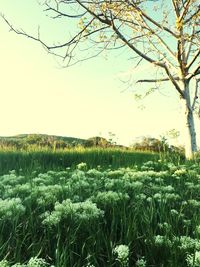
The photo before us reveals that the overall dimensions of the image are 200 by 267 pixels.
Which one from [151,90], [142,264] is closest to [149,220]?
[142,264]

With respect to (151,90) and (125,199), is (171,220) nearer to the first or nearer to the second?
(125,199)

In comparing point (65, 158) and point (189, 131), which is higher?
point (189, 131)

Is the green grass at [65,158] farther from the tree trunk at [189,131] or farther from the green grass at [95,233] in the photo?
the green grass at [95,233]

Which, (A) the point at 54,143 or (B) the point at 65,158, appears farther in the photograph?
(A) the point at 54,143

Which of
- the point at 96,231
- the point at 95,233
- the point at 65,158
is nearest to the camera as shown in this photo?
the point at 95,233

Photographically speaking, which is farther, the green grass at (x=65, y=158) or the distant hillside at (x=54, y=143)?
the distant hillside at (x=54, y=143)

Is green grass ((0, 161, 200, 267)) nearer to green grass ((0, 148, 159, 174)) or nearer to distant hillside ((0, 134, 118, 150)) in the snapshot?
green grass ((0, 148, 159, 174))

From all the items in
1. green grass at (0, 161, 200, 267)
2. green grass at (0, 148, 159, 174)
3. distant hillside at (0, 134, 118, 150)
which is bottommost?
green grass at (0, 161, 200, 267)

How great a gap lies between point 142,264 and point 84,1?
15.3m

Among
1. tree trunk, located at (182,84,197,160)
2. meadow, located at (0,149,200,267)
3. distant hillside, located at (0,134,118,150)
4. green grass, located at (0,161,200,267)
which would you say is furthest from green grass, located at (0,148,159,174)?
green grass, located at (0,161,200,267)

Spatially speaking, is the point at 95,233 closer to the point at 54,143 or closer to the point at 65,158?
the point at 65,158

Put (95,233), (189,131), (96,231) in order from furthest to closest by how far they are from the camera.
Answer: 1. (189,131)
2. (96,231)
3. (95,233)

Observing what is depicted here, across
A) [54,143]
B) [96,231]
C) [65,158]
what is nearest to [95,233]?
[96,231]

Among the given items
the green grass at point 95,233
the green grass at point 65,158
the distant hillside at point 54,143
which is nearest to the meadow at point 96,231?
the green grass at point 95,233
